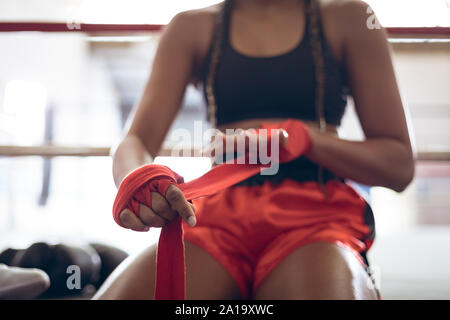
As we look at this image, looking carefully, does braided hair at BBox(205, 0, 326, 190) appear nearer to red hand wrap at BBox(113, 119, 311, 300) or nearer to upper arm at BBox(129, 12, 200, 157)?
upper arm at BBox(129, 12, 200, 157)

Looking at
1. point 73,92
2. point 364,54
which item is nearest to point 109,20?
point 364,54

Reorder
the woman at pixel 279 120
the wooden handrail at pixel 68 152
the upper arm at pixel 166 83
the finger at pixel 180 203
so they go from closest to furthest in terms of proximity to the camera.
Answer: the finger at pixel 180 203, the woman at pixel 279 120, the upper arm at pixel 166 83, the wooden handrail at pixel 68 152

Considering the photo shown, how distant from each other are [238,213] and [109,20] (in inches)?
22.8

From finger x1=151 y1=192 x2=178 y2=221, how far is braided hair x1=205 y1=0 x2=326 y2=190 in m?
0.23

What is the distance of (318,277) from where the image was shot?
1.26 ft

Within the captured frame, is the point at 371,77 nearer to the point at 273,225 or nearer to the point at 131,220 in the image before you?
the point at 273,225

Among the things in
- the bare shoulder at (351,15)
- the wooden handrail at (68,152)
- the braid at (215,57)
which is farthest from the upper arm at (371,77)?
the wooden handrail at (68,152)

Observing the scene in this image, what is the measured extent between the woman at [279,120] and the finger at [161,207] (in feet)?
0.42

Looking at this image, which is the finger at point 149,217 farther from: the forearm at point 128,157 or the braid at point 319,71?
the braid at point 319,71

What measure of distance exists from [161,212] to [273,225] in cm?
17

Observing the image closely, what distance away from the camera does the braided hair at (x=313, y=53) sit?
20.4 inches

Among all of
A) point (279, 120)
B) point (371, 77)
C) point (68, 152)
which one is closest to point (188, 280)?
point (279, 120)

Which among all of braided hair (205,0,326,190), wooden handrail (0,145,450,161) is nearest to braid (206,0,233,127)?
braided hair (205,0,326,190)
